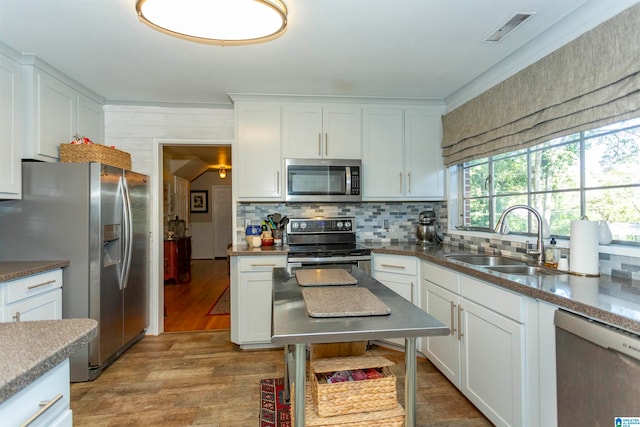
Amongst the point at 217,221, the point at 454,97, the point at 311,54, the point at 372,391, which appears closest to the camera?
the point at 372,391

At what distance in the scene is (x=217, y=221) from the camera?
867cm

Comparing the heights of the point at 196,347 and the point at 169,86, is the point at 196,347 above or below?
below

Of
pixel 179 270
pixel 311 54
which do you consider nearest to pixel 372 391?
pixel 311 54

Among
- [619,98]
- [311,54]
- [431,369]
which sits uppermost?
[311,54]

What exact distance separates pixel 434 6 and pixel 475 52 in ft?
2.27

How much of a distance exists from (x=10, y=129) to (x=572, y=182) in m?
3.63

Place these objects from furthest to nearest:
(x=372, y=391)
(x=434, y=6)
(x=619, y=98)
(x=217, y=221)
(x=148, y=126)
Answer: (x=217, y=221)
(x=148, y=126)
(x=434, y=6)
(x=619, y=98)
(x=372, y=391)

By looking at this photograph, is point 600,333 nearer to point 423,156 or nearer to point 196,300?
point 423,156

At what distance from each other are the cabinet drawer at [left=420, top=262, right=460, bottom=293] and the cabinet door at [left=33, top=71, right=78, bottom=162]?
2.98 meters

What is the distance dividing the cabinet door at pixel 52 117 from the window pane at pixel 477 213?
11.5 ft

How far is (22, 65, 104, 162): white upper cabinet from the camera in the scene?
2371 millimetres

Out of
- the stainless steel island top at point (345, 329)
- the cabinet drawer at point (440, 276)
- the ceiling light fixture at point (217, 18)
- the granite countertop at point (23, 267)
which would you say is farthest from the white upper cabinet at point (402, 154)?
the granite countertop at point (23, 267)

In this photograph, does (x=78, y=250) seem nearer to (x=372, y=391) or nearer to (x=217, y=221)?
(x=372, y=391)

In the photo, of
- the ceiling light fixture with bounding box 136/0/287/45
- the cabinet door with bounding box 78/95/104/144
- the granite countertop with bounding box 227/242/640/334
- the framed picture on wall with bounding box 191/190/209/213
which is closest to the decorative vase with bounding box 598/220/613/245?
the granite countertop with bounding box 227/242/640/334
